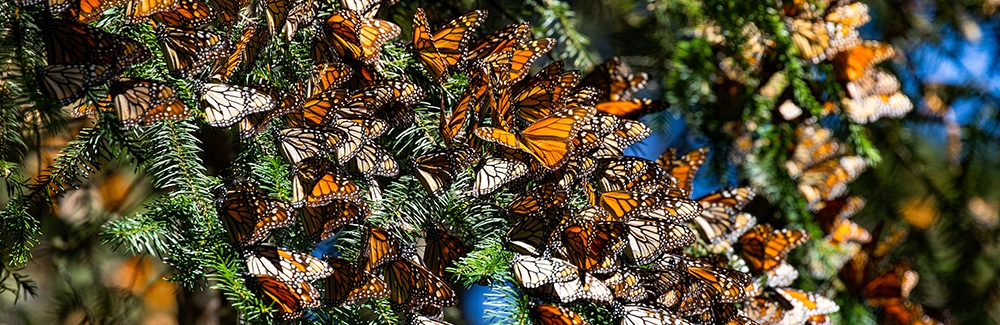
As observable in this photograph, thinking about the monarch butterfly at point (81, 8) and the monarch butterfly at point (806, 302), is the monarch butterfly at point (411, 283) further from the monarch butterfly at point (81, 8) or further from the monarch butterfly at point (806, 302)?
the monarch butterfly at point (806, 302)

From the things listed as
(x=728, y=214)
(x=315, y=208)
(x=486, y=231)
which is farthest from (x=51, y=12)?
(x=728, y=214)

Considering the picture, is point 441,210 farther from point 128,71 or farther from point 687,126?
point 687,126

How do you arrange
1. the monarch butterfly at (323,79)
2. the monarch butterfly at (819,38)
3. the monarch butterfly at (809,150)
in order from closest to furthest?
1. the monarch butterfly at (323,79)
2. the monarch butterfly at (819,38)
3. the monarch butterfly at (809,150)

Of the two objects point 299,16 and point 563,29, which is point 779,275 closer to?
point 563,29

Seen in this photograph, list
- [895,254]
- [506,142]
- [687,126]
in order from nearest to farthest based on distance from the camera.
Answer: [506,142]
[687,126]
[895,254]

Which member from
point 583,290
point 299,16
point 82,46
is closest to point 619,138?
point 583,290

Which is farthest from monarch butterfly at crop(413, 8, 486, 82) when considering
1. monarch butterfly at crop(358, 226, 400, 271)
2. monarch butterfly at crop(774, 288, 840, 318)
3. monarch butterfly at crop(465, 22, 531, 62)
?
monarch butterfly at crop(774, 288, 840, 318)

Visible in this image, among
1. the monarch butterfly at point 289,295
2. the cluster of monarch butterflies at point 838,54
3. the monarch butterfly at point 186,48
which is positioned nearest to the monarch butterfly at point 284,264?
the monarch butterfly at point 289,295
